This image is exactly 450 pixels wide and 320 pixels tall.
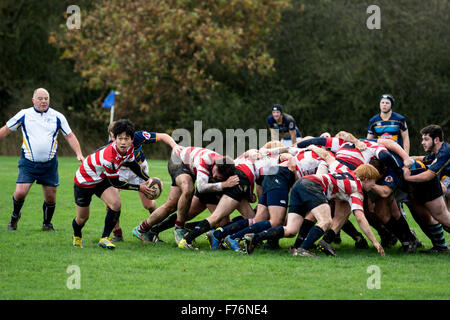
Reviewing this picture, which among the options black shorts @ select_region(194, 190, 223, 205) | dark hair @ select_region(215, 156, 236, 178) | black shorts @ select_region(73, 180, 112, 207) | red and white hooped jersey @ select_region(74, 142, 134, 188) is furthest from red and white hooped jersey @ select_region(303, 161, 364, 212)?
black shorts @ select_region(73, 180, 112, 207)

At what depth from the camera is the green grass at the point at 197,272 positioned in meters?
5.69

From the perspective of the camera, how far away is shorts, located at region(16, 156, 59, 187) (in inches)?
364

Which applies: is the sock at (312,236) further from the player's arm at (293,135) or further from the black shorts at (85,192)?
the player's arm at (293,135)

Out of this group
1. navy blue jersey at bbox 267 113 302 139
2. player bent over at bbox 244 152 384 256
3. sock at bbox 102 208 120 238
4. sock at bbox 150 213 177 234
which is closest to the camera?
player bent over at bbox 244 152 384 256

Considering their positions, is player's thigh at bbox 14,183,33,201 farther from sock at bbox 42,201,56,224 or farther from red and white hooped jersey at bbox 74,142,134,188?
red and white hooped jersey at bbox 74,142,134,188

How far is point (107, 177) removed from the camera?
25.9ft

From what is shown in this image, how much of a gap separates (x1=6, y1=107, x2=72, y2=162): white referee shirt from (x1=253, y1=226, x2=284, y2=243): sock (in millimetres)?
3463

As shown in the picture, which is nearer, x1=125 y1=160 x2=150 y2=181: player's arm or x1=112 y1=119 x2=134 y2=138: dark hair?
x1=112 y1=119 x2=134 y2=138: dark hair

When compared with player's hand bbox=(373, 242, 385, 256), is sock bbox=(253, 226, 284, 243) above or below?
above

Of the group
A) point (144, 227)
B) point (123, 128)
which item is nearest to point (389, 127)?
point (144, 227)

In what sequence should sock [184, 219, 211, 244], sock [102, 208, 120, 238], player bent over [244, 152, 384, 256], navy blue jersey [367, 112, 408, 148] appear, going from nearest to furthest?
1. player bent over [244, 152, 384, 256]
2. sock [102, 208, 120, 238]
3. sock [184, 219, 211, 244]
4. navy blue jersey [367, 112, 408, 148]

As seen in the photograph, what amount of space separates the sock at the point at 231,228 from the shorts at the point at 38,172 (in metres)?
2.71

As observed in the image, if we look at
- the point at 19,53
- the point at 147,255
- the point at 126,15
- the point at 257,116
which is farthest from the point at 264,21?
the point at 147,255

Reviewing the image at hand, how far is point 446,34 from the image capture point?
23.4m
